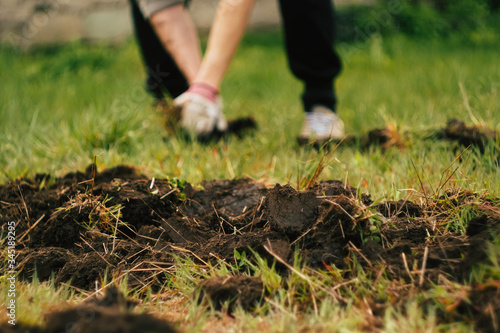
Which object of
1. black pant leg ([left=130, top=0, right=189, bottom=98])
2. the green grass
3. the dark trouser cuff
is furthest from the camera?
black pant leg ([left=130, top=0, right=189, bottom=98])

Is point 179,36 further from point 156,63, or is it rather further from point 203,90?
point 156,63

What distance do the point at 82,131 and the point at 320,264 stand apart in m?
1.68

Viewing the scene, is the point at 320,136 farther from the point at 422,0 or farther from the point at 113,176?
the point at 422,0

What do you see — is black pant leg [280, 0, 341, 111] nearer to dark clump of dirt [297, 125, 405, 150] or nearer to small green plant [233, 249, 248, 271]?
dark clump of dirt [297, 125, 405, 150]

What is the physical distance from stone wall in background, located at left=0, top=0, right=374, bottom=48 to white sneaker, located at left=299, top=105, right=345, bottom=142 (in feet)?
16.9

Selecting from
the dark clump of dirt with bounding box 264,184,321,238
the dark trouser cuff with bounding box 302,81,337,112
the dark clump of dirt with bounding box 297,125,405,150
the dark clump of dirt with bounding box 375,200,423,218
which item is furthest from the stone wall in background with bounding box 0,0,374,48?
the dark clump of dirt with bounding box 375,200,423,218

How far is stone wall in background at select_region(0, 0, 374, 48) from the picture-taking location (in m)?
6.28

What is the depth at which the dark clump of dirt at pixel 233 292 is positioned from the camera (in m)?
1.12

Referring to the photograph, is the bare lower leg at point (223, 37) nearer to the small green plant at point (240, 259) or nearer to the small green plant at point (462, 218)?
the small green plant at point (240, 259)

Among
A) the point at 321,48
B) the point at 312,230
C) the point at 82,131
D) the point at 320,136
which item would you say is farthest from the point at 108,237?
the point at 321,48

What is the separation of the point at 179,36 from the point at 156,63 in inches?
22.1

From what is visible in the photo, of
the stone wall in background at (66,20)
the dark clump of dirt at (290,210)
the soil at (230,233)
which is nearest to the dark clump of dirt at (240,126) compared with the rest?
the soil at (230,233)

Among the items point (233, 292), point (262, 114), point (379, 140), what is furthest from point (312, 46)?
point (233, 292)

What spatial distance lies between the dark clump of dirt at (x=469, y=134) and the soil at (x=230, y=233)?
64 centimetres
